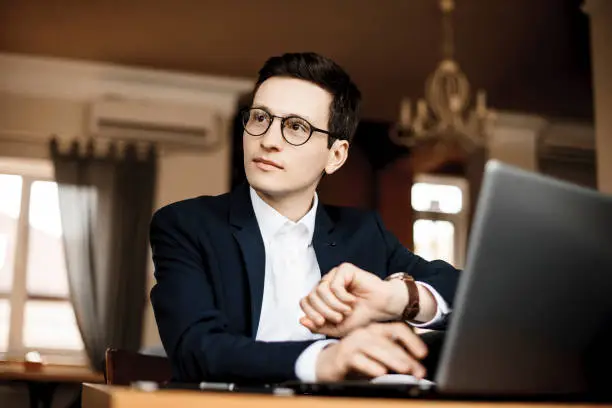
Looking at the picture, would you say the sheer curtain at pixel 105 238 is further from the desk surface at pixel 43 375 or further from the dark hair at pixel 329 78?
the dark hair at pixel 329 78

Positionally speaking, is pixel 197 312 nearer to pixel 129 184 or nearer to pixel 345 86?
pixel 345 86

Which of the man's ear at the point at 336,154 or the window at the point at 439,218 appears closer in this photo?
the man's ear at the point at 336,154

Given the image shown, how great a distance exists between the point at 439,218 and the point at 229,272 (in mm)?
6701

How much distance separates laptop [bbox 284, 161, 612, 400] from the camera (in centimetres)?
66

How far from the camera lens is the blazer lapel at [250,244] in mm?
1271

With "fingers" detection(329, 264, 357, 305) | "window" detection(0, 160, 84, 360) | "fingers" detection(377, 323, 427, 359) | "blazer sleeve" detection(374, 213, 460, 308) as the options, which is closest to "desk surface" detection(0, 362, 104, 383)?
"window" detection(0, 160, 84, 360)

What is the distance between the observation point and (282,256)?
1.39 metres

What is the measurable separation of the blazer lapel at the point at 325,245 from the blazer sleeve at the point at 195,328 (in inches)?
9.7

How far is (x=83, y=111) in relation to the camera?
590cm

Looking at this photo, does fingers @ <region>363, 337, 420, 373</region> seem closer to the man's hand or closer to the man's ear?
the man's hand

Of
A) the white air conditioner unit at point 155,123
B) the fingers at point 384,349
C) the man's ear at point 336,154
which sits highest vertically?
the white air conditioner unit at point 155,123

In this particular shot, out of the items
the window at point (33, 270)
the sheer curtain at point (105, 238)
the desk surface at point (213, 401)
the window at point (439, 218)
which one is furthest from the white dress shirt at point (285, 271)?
the window at point (439, 218)

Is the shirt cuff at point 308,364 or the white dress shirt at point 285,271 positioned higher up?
the white dress shirt at point 285,271

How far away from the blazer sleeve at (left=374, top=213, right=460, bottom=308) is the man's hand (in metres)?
0.13
